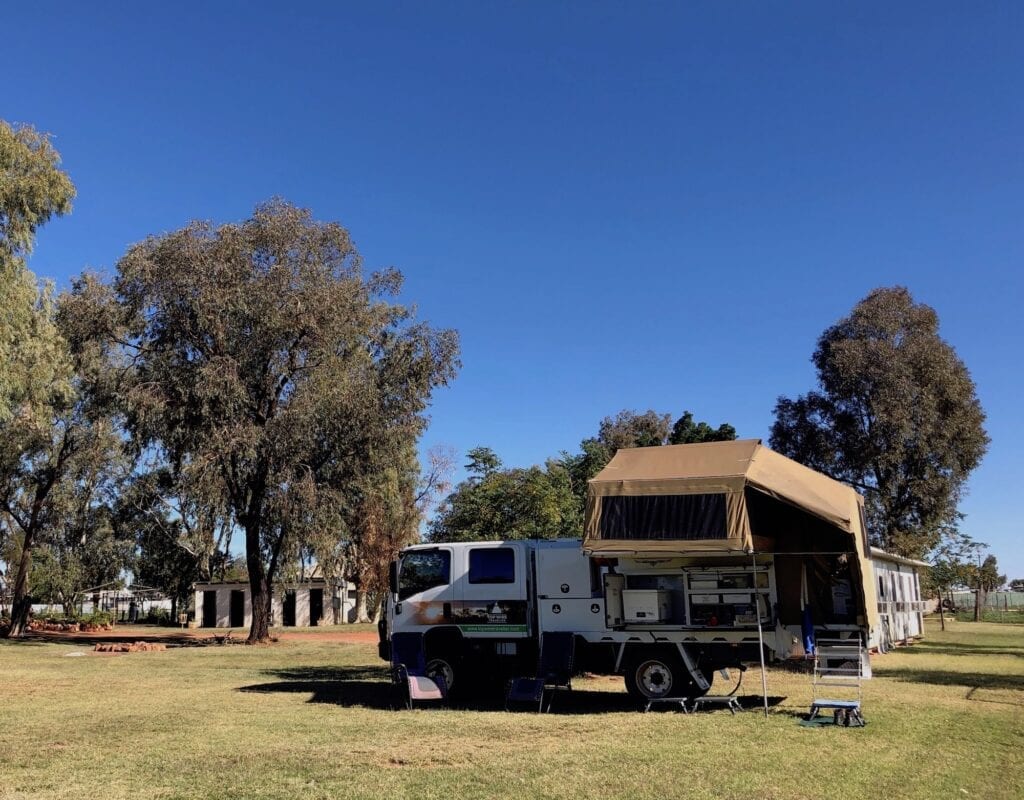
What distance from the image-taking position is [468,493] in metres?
24.4

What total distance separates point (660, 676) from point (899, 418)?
87.6 ft

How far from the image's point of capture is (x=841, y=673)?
37.4 ft

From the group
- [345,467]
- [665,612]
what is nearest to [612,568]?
[665,612]

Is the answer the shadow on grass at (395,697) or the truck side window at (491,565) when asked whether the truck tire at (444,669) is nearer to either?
the shadow on grass at (395,697)

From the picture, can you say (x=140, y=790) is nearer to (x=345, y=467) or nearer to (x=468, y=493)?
(x=468, y=493)

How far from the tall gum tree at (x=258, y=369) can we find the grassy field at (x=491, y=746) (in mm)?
13215

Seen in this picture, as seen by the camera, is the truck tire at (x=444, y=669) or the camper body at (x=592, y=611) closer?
the camper body at (x=592, y=611)

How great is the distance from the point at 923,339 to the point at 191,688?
32.6m

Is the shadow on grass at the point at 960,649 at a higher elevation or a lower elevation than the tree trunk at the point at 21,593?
lower

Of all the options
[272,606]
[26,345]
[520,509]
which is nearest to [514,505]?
[520,509]

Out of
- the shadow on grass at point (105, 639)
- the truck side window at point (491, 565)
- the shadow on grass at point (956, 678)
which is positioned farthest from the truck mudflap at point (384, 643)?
the shadow on grass at point (105, 639)

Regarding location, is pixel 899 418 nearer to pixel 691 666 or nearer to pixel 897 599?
pixel 897 599

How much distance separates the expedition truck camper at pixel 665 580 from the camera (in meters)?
11.4

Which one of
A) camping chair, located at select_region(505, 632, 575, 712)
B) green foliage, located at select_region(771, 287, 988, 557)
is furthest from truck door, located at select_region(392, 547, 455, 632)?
green foliage, located at select_region(771, 287, 988, 557)
